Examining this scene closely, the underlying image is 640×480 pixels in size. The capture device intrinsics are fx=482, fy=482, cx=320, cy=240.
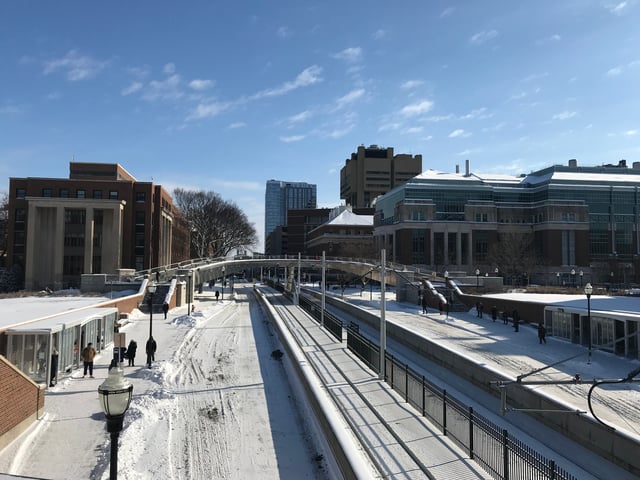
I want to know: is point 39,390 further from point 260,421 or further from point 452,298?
point 452,298

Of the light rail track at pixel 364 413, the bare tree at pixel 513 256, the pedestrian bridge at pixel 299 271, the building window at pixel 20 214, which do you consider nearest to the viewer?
the light rail track at pixel 364 413

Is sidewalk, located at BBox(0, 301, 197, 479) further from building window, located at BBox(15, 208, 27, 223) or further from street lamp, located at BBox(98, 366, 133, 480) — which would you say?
building window, located at BBox(15, 208, 27, 223)

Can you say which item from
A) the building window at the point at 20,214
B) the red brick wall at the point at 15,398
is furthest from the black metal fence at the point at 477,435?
the building window at the point at 20,214

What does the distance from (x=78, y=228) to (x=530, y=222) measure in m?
76.1

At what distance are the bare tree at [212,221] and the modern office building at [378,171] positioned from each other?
104m

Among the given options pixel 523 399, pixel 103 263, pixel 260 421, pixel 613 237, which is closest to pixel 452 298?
pixel 523 399

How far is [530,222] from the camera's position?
294ft

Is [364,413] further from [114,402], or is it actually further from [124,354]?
[124,354]

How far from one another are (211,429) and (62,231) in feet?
184

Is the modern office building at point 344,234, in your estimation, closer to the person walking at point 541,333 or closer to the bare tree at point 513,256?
the bare tree at point 513,256

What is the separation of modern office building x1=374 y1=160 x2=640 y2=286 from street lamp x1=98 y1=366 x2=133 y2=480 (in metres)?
79.2

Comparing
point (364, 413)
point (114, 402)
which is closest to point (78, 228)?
point (364, 413)

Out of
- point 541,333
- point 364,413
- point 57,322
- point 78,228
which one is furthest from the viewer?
point 78,228

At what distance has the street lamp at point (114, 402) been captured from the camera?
6.63 m
